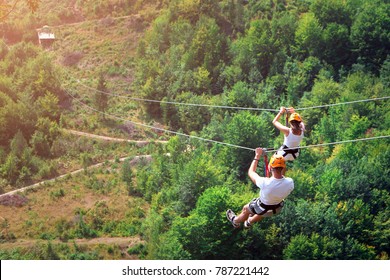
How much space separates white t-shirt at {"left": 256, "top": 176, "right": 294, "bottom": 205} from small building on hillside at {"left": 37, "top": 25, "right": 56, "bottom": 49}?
36.4 meters

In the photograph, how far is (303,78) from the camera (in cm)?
4106

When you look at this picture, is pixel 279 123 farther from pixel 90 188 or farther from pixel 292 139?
pixel 90 188

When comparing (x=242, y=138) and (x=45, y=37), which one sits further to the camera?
(x=45, y=37)

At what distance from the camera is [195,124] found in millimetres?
39031

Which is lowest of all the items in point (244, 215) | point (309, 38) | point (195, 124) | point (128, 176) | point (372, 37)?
point (195, 124)

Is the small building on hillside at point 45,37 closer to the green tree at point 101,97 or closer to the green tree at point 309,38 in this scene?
the green tree at point 101,97

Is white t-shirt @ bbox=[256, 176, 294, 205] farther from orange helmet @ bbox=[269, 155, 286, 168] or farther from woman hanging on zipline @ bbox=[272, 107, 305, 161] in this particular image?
woman hanging on zipline @ bbox=[272, 107, 305, 161]

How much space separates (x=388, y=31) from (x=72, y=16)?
21.7 metres

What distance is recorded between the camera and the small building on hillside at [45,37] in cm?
4569

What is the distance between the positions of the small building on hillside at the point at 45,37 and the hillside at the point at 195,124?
60 centimetres

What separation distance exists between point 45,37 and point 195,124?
44.7 feet

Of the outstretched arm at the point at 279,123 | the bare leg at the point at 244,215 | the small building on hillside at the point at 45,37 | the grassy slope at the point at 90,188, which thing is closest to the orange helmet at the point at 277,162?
the outstretched arm at the point at 279,123

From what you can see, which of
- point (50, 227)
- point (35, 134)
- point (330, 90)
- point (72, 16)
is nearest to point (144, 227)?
point (50, 227)

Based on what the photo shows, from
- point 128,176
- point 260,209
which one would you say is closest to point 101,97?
point 128,176
